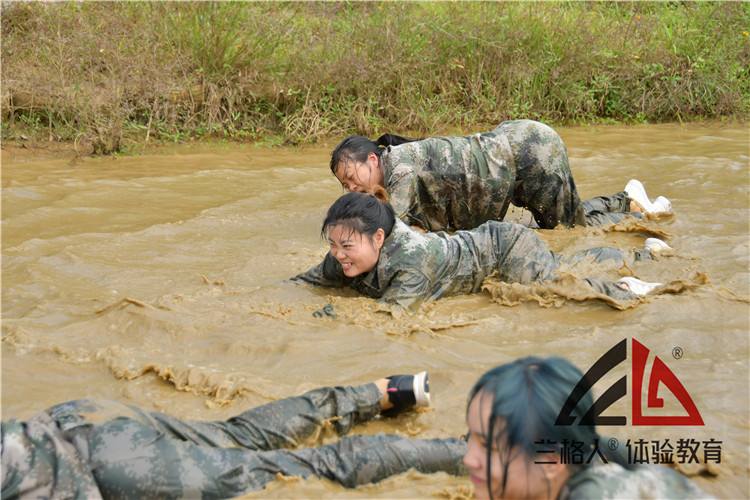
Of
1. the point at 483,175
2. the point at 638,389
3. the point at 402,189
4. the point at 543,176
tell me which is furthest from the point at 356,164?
the point at 638,389

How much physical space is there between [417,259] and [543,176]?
Result: 1.75m

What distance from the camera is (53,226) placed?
654 cm

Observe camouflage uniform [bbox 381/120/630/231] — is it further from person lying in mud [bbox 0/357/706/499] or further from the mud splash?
person lying in mud [bbox 0/357/706/499]

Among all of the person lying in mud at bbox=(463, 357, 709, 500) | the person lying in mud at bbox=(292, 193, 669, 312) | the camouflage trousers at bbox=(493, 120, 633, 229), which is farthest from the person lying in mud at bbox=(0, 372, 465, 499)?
the camouflage trousers at bbox=(493, 120, 633, 229)

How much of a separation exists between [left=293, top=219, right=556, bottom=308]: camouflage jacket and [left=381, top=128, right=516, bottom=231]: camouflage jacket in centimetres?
95

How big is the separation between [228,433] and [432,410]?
0.85 meters

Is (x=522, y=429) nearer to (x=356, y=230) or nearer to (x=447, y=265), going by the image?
(x=356, y=230)

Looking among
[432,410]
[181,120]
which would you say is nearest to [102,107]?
[181,120]

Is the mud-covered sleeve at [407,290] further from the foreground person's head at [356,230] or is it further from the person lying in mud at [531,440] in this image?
the person lying in mud at [531,440]

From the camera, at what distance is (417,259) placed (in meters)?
4.88

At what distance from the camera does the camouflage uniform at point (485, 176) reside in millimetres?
6172

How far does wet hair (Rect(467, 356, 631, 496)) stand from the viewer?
2.20 m

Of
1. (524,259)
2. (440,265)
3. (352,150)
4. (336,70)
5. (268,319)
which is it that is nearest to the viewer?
(268,319)

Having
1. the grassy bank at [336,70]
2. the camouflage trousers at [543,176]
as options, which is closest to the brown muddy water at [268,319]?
the camouflage trousers at [543,176]
